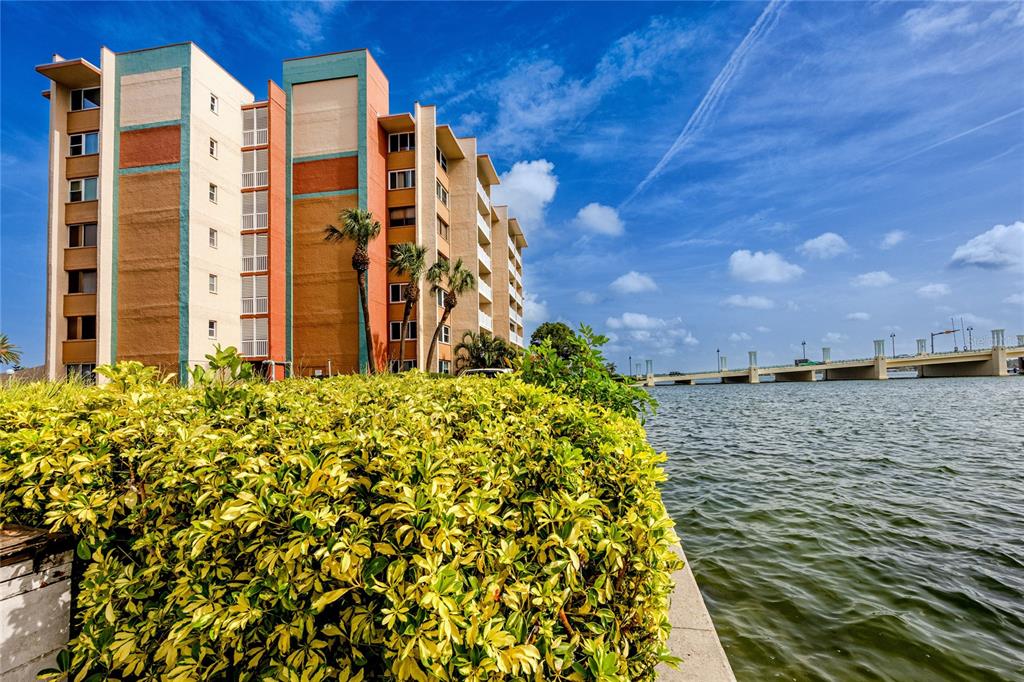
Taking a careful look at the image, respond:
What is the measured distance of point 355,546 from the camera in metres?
1.94

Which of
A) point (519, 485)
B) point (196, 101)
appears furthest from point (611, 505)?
point (196, 101)

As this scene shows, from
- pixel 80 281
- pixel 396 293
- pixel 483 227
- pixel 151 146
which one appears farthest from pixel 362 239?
pixel 80 281

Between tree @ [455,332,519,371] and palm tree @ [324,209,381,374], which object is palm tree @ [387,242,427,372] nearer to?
palm tree @ [324,209,381,374]

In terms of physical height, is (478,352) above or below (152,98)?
below

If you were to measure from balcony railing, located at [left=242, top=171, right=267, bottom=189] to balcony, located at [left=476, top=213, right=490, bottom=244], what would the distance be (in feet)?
52.4

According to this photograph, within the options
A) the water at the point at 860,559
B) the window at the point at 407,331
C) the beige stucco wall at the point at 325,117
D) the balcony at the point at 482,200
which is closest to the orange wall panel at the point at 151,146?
the beige stucco wall at the point at 325,117

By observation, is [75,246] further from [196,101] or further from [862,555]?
[862,555]

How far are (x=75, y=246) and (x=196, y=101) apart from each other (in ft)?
38.1

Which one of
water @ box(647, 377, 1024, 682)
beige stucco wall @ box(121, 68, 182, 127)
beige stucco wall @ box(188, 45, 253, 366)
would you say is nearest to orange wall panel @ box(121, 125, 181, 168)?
beige stucco wall @ box(121, 68, 182, 127)

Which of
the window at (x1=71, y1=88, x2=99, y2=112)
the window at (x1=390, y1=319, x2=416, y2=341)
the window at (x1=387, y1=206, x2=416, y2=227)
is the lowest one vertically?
the window at (x1=390, y1=319, x2=416, y2=341)

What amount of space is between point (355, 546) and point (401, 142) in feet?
120

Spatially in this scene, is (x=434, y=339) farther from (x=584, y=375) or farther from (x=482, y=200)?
(x=584, y=375)

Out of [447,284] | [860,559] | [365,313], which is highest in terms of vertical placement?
[447,284]

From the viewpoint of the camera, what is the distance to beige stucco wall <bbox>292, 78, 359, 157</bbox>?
31.7 m
